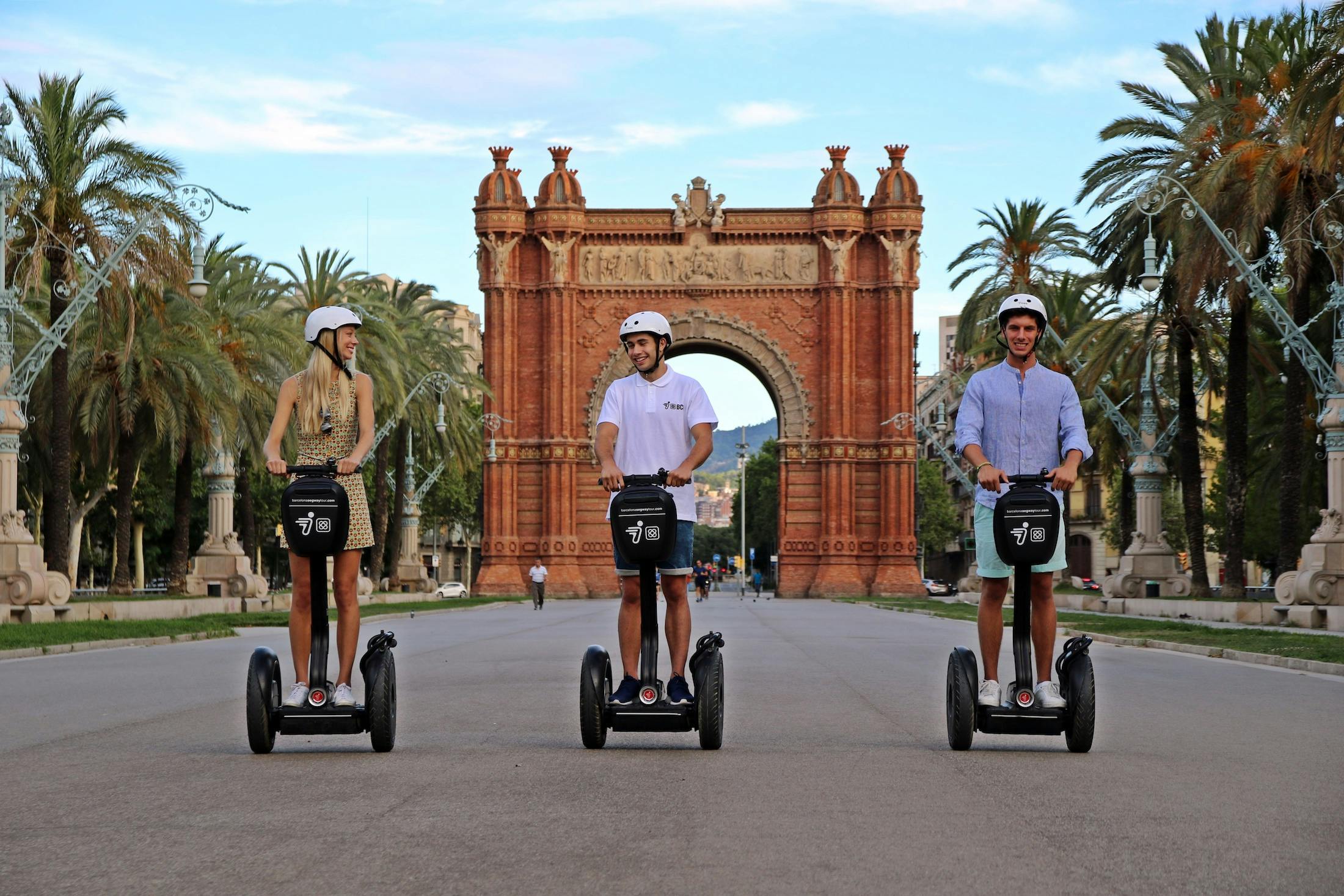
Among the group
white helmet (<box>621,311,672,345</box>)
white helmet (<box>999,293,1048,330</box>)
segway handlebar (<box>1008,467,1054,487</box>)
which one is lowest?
segway handlebar (<box>1008,467,1054,487</box>)

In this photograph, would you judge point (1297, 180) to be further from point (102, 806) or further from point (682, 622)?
point (102, 806)

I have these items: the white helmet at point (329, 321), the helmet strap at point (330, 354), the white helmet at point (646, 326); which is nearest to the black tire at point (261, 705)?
the helmet strap at point (330, 354)

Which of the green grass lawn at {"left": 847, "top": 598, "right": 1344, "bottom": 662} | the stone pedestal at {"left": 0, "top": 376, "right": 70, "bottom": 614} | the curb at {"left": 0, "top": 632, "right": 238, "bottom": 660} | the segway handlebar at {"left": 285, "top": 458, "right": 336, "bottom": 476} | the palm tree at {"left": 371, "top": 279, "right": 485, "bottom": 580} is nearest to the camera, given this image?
the segway handlebar at {"left": 285, "top": 458, "right": 336, "bottom": 476}

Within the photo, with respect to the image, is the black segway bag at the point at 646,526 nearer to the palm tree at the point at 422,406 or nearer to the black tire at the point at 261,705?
the black tire at the point at 261,705

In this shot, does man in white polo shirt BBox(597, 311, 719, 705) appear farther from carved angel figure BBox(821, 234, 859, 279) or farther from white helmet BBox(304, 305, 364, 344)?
carved angel figure BBox(821, 234, 859, 279)

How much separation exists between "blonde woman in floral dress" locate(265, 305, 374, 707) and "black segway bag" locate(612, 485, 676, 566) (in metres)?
1.15

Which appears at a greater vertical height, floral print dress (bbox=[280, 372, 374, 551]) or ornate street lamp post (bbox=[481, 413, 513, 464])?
ornate street lamp post (bbox=[481, 413, 513, 464])

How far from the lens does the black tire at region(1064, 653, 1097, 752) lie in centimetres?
797

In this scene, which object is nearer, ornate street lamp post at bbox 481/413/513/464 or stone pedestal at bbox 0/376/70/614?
stone pedestal at bbox 0/376/70/614

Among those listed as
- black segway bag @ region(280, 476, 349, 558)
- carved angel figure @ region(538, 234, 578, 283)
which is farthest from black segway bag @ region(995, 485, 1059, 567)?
carved angel figure @ region(538, 234, 578, 283)

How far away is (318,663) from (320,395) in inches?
50.1

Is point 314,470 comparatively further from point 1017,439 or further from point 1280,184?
point 1280,184

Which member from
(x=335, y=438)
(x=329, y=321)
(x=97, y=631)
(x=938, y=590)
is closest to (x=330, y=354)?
(x=329, y=321)

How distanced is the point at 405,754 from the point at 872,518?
57.5 metres
